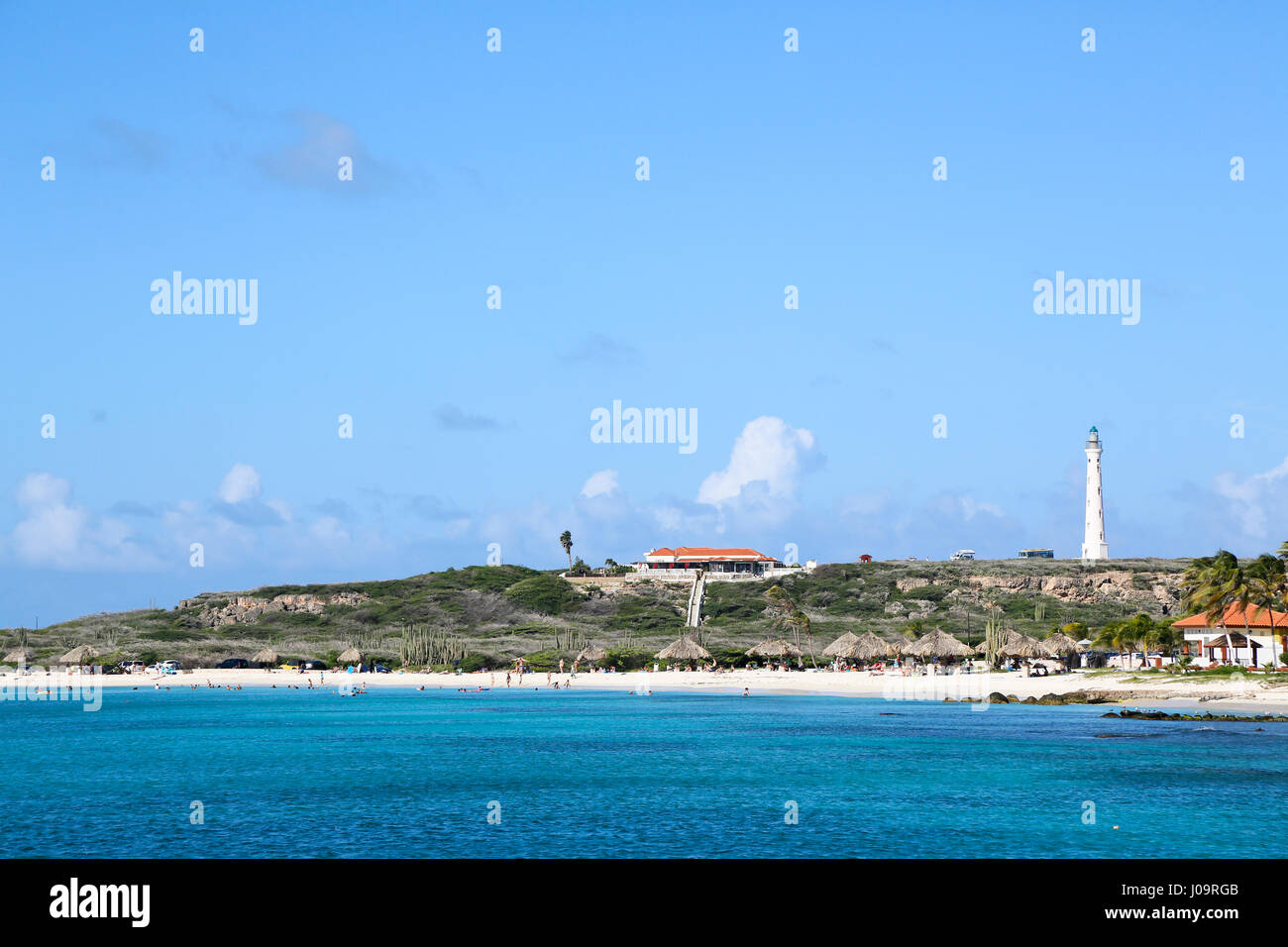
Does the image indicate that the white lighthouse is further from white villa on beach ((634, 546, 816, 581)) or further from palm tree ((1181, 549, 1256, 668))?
palm tree ((1181, 549, 1256, 668))

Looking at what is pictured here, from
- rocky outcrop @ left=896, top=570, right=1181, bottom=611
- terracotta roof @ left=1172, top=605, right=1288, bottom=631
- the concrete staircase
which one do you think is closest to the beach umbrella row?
terracotta roof @ left=1172, top=605, right=1288, bottom=631

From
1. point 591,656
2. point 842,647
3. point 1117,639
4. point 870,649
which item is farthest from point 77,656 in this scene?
point 1117,639

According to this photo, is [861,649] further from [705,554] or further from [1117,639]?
[705,554]

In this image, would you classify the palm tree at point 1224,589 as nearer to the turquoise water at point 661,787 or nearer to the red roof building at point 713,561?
the turquoise water at point 661,787

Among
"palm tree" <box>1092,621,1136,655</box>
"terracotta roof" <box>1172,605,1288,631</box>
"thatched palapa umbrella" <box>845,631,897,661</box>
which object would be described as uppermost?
"terracotta roof" <box>1172,605,1288,631</box>
